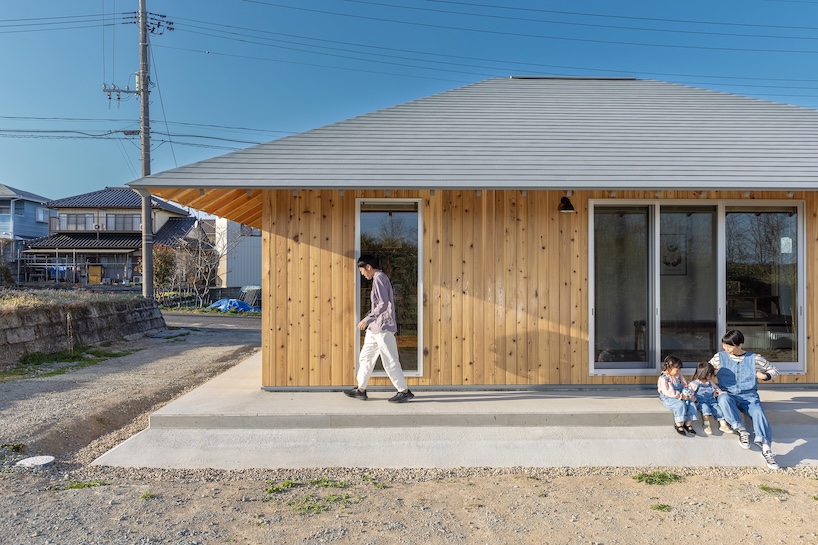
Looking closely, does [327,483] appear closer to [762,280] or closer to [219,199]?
[219,199]

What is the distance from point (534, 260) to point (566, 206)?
70 cm

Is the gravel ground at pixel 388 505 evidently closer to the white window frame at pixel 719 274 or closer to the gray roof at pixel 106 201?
the white window frame at pixel 719 274

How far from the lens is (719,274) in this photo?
6.13 metres

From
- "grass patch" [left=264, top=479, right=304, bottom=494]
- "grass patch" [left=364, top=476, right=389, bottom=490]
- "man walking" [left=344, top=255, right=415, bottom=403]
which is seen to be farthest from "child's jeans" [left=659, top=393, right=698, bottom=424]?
"grass patch" [left=264, top=479, right=304, bottom=494]

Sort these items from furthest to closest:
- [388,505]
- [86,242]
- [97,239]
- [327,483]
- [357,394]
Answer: [97,239] → [86,242] → [357,394] → [327,483] → [388,505]

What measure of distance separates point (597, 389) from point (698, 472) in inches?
60.8

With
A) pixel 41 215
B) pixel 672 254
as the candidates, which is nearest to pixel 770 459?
pixel 672 254

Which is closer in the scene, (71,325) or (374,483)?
(374,483)

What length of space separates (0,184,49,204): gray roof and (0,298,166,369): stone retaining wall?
30.3 meters

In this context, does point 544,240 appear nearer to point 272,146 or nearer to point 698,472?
point 698,472

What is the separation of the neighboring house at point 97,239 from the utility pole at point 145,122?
1545 cm

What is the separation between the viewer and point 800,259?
6.06 meters

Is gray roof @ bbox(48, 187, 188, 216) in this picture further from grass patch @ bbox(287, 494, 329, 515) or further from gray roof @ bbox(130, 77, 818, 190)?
grass patch @ bbox(287, 494, 329, 515)

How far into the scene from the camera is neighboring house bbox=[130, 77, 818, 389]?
592 centimetres
